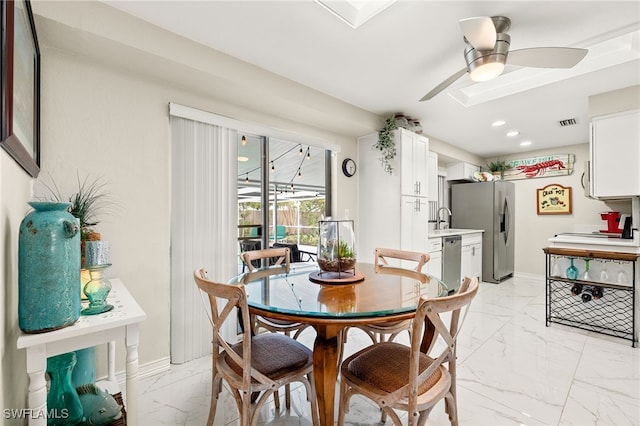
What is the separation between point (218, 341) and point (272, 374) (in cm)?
33

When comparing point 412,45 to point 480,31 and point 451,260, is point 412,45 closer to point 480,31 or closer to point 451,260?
point 480,31

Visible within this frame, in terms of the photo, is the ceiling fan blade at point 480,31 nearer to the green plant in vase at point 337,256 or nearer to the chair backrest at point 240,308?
the green plant in vase at point 337,256

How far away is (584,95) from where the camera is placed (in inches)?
116

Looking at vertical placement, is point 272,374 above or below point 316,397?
above

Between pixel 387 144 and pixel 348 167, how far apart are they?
572mm

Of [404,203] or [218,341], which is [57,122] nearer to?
[218,341]

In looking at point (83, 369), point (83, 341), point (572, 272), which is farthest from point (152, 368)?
point (572, 272)

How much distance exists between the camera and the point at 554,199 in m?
5.27

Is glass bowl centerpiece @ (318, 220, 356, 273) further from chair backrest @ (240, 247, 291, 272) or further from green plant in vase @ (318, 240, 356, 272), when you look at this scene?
chair backrest @ (240, 247, 291, 272)

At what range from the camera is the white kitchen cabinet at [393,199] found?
3561 mm

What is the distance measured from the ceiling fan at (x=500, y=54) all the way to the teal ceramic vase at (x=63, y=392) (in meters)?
2.73

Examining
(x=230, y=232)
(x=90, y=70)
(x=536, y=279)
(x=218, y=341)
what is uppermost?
(x=90, y=70)

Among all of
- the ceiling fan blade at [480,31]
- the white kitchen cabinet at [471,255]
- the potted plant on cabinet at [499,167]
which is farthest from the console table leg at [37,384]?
the potted plant on cabinet at [499,167]

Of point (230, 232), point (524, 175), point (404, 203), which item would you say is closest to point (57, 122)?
point (230, 232)
